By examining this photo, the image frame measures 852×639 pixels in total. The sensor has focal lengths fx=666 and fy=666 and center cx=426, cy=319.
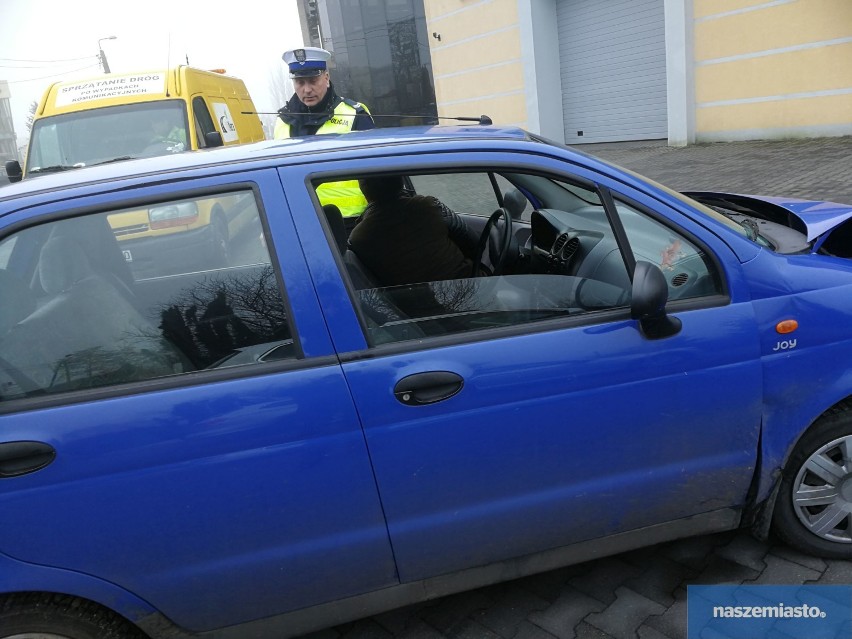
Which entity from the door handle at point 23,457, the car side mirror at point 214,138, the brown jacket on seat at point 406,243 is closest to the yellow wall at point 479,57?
the car side mirror at point 214,138

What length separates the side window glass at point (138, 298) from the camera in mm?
1855

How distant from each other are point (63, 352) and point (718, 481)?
2100 millimetres

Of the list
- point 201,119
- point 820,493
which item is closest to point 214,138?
point 201,119

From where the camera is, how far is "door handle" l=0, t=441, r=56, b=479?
1721 mm

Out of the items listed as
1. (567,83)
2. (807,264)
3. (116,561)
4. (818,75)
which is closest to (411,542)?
(116,561)

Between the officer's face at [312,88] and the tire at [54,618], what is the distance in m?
3.60

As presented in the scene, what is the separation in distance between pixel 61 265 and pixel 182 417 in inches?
23.3

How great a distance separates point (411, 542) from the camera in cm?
204

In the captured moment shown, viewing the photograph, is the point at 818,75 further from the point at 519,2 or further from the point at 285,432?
the point at 285,432

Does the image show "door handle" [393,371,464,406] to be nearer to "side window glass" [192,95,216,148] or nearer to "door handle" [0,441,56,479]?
"door handle" [0,441,56,479]

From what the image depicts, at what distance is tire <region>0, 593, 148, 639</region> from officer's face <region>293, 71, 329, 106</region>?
3.60 metres

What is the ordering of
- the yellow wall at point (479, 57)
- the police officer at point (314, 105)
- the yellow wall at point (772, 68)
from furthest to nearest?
the yellow wall at point (479, 57) < the yellow wall at point (772, 68) < the police officer at point (314, 105)

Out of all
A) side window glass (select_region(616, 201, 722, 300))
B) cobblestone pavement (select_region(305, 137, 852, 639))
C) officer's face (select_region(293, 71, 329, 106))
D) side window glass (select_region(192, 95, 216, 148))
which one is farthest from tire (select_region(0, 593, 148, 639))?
side window glass (select_region(192, 95, 216, 148))

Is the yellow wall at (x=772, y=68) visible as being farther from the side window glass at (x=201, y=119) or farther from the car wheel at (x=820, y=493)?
the car wheel at (x=820, y=493)
